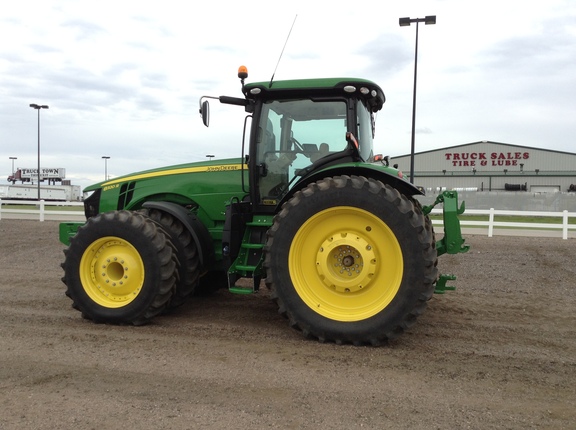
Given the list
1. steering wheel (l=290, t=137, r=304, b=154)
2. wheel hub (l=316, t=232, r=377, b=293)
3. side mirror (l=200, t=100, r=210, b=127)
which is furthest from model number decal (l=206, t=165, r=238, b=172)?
wheel hub (l=316, t=232, r=377, b=293)

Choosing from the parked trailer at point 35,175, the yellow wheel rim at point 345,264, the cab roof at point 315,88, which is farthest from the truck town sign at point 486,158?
the parked trailer at point 35,175

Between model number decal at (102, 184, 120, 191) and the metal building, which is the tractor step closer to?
model number decal at (102, 184, 120, 191)

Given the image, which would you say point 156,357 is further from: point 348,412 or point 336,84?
point 336,84

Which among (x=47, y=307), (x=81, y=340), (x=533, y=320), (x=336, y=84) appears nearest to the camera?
(x=81, y=340)

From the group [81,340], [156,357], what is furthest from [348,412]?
[81,340]

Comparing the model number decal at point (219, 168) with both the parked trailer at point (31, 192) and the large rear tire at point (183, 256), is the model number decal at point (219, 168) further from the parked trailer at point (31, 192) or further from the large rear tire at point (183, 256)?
the parked trailer at point (31, 192)

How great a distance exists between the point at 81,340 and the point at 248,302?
229 centimetres

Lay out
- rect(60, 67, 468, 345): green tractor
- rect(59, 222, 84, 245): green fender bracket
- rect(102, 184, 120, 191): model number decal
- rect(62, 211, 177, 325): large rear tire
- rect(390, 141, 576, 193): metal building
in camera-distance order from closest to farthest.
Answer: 1. rect(60, 67, 468, 345): green tractor
2. rect(62, 211, 177, 325): large rear tire
3. rect(59, 222, 84, 245): green fender bracket
4. rect(102, 184, 120, 191): model number decal
5. rect(390, 141, 576, 193): metal building

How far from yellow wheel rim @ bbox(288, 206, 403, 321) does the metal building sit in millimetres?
39098

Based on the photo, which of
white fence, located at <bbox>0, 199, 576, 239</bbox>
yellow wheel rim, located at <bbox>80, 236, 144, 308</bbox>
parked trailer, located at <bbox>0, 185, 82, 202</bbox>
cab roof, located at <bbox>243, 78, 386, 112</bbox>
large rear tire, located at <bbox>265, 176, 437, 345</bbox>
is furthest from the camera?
parked trailer, located at <bbox>0, 185, 82, 202</bbox>

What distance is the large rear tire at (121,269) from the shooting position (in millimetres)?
5008

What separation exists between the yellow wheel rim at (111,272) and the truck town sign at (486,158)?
43.2 m

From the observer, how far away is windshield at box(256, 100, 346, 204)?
5023 millimetres

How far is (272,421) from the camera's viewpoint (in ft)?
9.93
